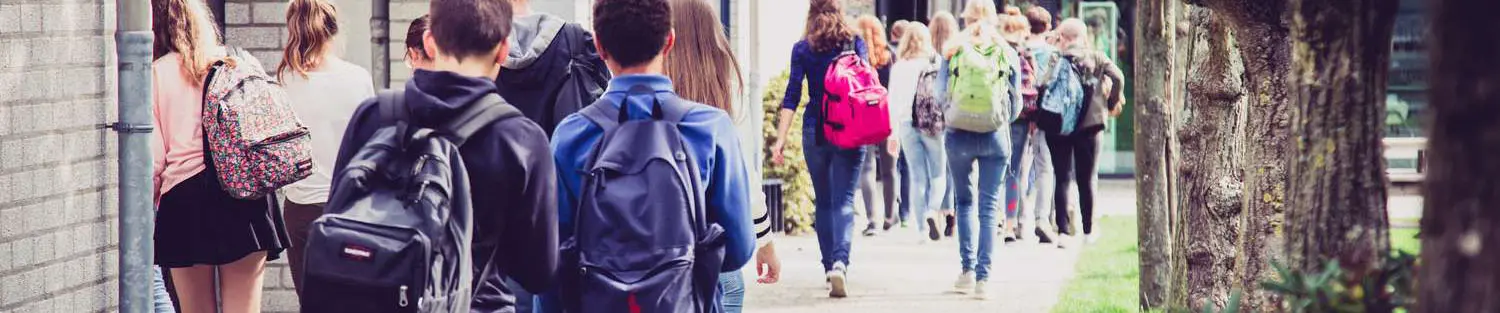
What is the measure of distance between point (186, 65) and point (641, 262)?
2325 mm

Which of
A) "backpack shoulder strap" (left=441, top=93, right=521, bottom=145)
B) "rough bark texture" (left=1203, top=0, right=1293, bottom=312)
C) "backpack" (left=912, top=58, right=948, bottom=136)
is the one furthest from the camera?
"backpack" (left=912, top=58, right=948, bottom=136)

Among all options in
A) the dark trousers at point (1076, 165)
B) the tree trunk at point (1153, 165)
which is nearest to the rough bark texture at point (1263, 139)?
the tree trunk at point (1153, 165)

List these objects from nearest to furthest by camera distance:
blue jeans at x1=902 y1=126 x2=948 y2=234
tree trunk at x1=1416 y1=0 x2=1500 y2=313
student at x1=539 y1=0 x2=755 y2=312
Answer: tree trunk at x1=1416 y1=0 x2=1500 y2=313 → student at x1=539 y1=0 x2=755 y2=312 → blue jeans at x1=902 y1=126 x2=948 y2=234

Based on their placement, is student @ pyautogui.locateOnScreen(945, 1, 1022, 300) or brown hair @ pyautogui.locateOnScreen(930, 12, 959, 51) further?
brown hair @ pyautogui.locateOnScreen(930, 12, 959, 51)

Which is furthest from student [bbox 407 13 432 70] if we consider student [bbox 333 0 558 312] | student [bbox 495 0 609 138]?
student [bbox 333 0 558 312]

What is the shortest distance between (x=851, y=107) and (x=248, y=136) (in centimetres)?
416

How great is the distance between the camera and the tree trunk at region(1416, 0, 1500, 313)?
2.68m

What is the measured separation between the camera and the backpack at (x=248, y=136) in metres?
6.02

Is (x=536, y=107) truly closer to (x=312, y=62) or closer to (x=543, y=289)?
(x=312, y=62)

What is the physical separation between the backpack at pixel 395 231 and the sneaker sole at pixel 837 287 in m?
6.06

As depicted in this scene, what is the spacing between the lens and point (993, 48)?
10609 millimetres

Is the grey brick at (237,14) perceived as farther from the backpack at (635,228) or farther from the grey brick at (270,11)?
the backpack at (635,228)

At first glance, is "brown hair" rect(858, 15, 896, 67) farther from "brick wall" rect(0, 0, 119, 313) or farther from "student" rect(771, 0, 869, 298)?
"brick wall" rect(0, 0, 119, 313)

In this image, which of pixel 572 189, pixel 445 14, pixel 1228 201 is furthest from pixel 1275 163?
pixel 445 14
